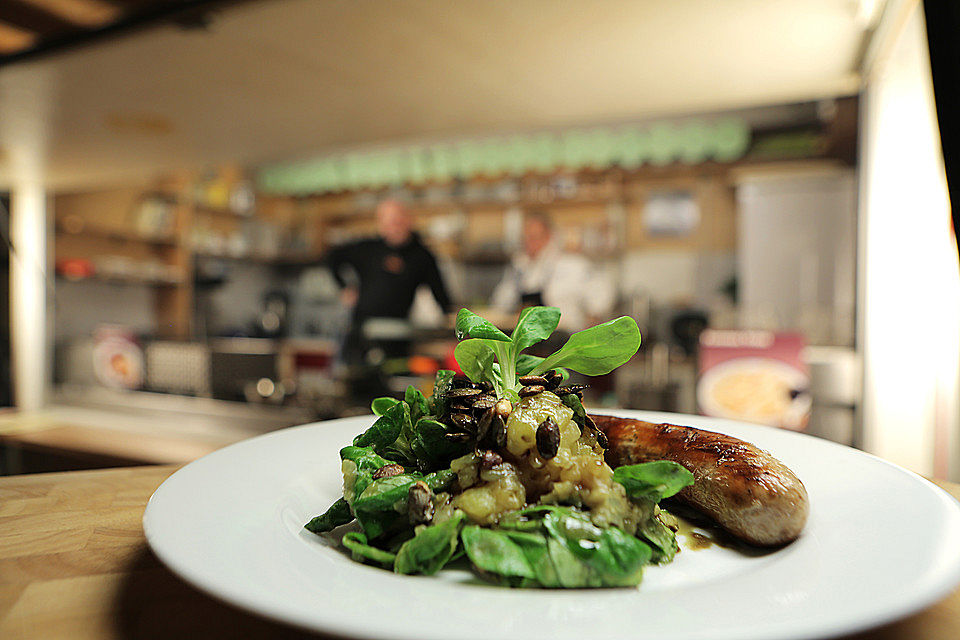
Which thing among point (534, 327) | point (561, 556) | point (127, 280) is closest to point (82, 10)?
point (534, 327)

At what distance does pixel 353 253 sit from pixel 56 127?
6.22 ft

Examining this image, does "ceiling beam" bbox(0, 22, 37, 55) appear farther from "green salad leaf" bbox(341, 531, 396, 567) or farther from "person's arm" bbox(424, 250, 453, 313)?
"person's arm" bbox(424, 250, 453, 313)

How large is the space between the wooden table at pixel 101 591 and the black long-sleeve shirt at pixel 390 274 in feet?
11.2

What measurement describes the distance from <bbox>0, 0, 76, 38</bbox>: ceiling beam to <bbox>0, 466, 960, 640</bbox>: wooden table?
1.57 meters

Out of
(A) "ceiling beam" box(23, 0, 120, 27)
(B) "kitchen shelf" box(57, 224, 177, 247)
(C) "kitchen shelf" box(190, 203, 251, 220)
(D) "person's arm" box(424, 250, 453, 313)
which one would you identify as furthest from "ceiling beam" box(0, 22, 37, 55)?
(C) "kitchen shelf" box(190, 203, 251, 220)

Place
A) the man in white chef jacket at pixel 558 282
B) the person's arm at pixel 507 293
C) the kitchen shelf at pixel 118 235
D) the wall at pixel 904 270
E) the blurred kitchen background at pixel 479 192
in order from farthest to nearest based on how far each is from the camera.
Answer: the person's arm at pixel 507 293 < the kitchen shelf at pixel 118 235 < the man in white chef jacket at pixel 558 282 < the wall at pixel 904 270 < the blurred kitchen background at pixel 479 192

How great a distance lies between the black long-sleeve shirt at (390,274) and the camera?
4.16 meters

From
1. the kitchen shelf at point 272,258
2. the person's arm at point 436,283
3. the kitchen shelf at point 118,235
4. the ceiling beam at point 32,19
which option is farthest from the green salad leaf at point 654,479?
the kitchen shelf at point 272,258

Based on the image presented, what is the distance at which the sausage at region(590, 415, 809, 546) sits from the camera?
0.61m

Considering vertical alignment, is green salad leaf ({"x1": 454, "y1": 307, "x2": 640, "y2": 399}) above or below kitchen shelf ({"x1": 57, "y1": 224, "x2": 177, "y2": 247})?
below

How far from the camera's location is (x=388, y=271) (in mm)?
4184

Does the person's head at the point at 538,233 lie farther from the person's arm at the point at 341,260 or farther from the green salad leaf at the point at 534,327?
the green salad leaf at the point at 534,327

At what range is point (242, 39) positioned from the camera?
1783mm

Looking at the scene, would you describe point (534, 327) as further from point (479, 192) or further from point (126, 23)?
point (479, 192)
